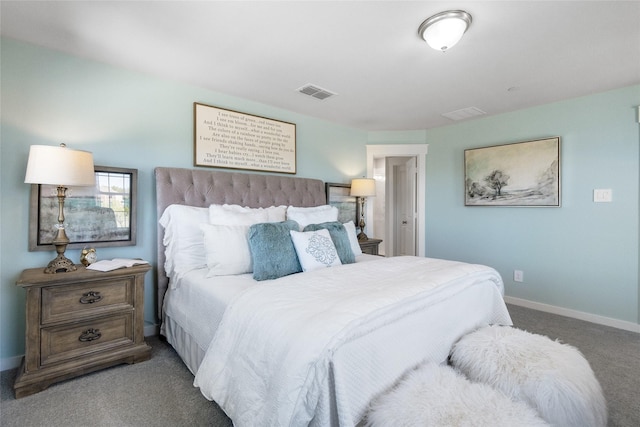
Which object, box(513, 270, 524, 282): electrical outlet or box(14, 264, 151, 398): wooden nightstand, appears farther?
box(513, 270, 524, 282): electrical outlet

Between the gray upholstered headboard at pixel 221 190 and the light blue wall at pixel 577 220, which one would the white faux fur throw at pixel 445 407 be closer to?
the gray upholstered headboard at pixel 221 190

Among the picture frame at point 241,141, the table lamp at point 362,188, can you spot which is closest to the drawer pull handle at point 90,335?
the picture frame at point 241,141

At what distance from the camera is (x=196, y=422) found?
59.2 inches

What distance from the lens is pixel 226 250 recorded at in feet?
6.67

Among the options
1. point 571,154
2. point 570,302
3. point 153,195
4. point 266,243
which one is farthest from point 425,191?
point 153,195

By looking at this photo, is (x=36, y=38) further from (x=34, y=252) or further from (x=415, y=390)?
(x=415, y=390)

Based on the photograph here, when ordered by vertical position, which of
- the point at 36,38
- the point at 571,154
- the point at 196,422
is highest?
the point at 36,38

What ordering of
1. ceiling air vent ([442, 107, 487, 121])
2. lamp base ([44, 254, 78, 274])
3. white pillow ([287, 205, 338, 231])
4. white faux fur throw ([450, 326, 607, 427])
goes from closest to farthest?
white faux fur throw ([450, 326, 607, 427])
lamp base ([44, 254, 78, 274])
white pillow ([287, 205, 338, 231])
ceiling air vent ([442, 107, 487, 121])

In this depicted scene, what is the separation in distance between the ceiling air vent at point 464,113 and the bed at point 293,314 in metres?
2.13

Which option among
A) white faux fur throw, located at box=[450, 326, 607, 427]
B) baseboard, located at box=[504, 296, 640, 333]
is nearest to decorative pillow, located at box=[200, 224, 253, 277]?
white faux fur throw, located at box=[450, 326, 607, 427]

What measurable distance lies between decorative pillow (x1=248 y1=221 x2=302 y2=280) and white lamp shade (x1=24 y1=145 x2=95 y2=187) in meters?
1.14

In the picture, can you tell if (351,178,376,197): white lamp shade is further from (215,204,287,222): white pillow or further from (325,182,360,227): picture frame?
(215,204,287,222): white pillow

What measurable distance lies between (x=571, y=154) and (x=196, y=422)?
400cm

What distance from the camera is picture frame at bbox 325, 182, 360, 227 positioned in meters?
3.78
